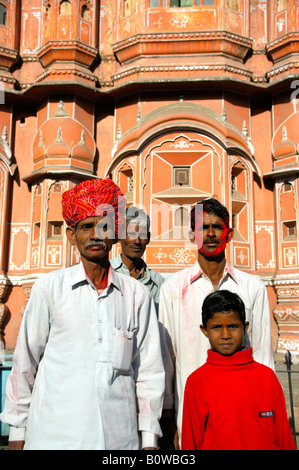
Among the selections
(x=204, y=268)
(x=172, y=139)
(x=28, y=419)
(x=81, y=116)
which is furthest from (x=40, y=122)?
(x=28, y=419)

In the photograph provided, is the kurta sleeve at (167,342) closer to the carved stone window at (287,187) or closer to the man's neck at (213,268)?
the man's neck at (213,268)

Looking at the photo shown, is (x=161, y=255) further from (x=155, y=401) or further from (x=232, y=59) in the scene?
(x=155, y=401)

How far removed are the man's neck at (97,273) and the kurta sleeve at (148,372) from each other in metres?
0.19

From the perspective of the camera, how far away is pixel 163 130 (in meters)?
8.36

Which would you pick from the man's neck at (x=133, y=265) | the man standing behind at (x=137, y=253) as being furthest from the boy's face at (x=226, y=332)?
the man's neck at (x=133, y=265)

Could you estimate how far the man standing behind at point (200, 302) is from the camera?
226cm

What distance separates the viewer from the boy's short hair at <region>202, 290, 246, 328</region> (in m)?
1.98

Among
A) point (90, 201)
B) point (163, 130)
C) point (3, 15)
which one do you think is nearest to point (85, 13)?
point (3, 15)

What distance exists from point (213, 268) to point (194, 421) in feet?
2.83

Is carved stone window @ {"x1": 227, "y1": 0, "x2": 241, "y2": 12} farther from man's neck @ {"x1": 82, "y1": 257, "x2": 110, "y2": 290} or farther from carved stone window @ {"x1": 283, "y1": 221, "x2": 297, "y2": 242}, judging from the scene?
man's neck @ {"x1": 82, "y1": 257, "x2": 110, "y2": 290}

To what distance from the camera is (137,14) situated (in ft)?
29.0

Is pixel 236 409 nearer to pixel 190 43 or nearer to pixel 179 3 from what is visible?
pixel 190 43

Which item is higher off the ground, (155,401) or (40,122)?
(40,122)

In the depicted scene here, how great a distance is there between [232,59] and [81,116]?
10.5 feet
